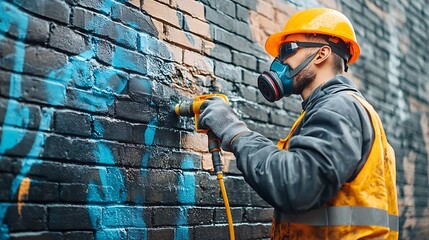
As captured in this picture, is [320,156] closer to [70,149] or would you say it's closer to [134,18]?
[70,149]

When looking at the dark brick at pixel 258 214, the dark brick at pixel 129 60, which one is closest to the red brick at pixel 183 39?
the dark brick at pixel 129 60

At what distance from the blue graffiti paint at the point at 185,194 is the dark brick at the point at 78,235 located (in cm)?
58

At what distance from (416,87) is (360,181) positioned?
4.37 meters

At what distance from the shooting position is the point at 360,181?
7.34 feet

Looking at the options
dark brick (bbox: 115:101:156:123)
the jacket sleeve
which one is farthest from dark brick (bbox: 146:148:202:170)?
the jacket sleeve

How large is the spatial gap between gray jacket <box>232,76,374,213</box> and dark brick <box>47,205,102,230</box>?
714 mm

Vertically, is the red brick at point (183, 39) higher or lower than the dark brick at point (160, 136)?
higher

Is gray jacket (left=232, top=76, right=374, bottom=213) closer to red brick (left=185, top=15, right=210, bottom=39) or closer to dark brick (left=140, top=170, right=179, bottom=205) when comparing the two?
dark brick (left=140, top=170, right=179, bottom=205)

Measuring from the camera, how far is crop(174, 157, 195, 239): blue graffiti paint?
114 inches

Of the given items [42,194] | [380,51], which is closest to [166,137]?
[42,194]

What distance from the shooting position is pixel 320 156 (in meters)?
2.11

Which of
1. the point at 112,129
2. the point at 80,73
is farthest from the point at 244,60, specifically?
the point at 80,73

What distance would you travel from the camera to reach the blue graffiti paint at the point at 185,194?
9.48 feet

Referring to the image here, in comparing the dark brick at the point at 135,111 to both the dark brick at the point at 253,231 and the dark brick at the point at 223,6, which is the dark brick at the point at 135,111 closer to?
the dark brick at the point at 223,6
